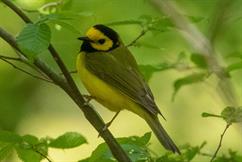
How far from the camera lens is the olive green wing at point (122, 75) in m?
4.16

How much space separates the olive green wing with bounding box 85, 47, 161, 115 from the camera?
4164 mm

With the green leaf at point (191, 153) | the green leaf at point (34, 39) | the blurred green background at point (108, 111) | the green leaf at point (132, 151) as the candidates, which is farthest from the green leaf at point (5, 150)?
the blurred green background at point (108, 111)

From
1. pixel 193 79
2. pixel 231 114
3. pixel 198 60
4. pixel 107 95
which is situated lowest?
pixel 231 114

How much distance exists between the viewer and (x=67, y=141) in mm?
3324

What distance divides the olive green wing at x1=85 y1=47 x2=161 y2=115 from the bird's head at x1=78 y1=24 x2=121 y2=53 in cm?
6

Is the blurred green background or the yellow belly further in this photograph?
the blurred green background

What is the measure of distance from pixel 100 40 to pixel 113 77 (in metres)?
0.33

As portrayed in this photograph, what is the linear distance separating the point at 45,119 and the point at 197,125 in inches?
63.9

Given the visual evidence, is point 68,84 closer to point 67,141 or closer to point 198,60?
point 67,141

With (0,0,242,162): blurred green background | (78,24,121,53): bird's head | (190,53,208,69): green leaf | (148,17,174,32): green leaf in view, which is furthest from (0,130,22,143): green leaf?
(0,0,242,162): blurred green background

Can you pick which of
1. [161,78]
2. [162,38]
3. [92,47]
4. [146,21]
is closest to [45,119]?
[161,78]

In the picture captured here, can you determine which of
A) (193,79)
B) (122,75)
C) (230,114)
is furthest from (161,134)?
(230,114)

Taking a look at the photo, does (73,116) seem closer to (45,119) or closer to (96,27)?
(45,119)

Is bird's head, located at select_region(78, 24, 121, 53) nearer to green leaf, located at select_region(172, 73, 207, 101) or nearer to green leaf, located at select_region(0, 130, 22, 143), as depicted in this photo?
green leaf, located at select_region(172, 73, 207, 101)
